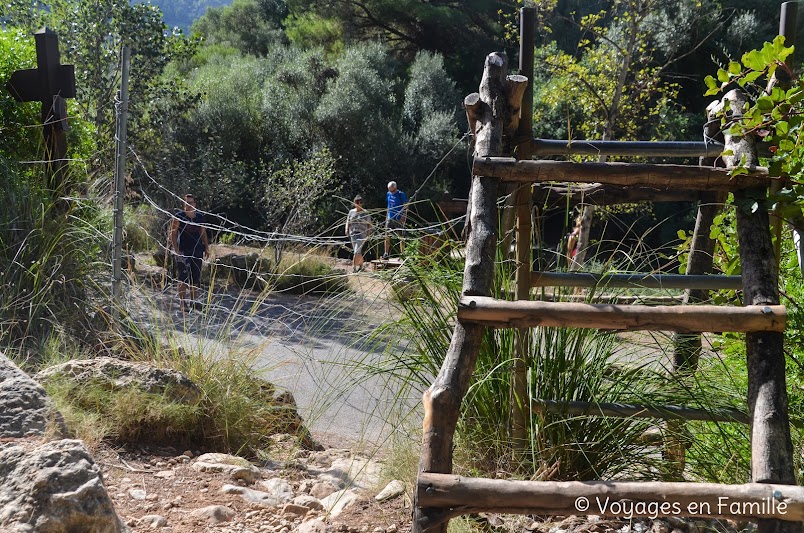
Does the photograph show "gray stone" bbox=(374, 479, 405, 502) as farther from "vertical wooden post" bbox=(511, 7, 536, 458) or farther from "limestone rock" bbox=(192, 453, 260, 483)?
Answer: "limestone rock" bbox=(192, 453, 260, 483)

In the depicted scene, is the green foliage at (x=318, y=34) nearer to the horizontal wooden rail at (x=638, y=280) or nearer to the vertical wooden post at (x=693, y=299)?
the vertical wooden post at (x=693, y=299)

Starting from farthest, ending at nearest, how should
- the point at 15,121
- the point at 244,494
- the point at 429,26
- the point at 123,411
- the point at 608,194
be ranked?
the point at 429,26 < the point at 15,121 < the point at 123,411 < the point at 244,494 < the point at 608,194

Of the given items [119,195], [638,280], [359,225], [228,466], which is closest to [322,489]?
[228,466]

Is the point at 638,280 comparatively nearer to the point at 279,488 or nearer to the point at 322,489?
the point at 322,489

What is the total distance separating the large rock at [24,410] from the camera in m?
3.08

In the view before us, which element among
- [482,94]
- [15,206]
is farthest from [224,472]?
[15,206]

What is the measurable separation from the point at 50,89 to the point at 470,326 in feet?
18.9

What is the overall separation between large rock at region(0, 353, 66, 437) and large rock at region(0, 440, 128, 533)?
1.09 feet

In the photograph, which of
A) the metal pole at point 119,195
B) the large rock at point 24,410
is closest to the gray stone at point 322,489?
the large rock at point 24,410

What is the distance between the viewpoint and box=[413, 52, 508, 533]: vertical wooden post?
2.11 metres

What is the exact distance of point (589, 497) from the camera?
200cm

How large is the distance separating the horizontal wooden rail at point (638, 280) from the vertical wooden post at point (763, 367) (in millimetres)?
470

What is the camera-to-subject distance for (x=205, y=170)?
19.2 m

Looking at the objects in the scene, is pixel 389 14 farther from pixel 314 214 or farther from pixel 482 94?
pixel 482 94
